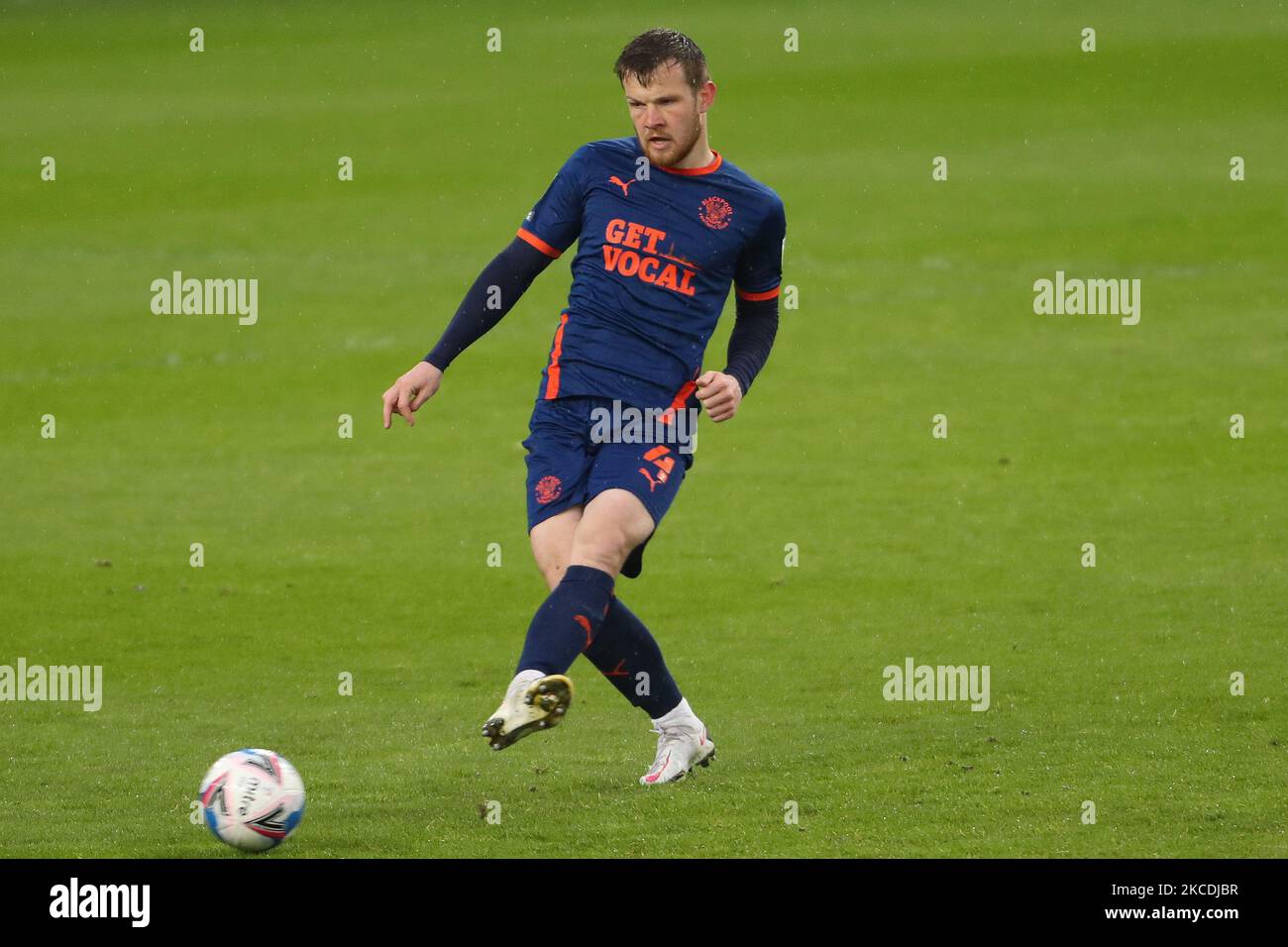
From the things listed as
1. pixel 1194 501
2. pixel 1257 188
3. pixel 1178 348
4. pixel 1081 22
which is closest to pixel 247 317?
pixel 1178 348

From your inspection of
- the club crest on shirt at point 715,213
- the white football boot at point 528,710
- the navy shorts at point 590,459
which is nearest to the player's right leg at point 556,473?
the navy shorts at point 590,459

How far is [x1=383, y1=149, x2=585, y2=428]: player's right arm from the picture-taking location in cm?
655

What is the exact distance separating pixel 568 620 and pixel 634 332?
1189 mm

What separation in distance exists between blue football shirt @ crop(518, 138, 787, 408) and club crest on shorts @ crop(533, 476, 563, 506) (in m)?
0.35

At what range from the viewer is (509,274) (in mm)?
6773

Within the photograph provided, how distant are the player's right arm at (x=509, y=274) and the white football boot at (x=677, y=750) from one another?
1611mm

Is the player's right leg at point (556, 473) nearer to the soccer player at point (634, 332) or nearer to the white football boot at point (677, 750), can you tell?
the soccer player at point (634, 332)

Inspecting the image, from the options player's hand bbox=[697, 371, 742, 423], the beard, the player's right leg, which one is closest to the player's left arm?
player's hand bbox=[697, 371, 742, 423]

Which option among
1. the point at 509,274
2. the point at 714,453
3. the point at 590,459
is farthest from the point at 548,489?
the point at 714,453

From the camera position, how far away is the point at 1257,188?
26.0 m

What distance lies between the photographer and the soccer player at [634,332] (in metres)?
6.41

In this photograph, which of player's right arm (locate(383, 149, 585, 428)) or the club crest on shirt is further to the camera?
Result: the club crest on shirt

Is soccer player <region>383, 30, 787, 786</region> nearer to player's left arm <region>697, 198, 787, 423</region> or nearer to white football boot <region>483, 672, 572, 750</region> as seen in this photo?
player's left arm <region>697, 198, 787, 423</region>

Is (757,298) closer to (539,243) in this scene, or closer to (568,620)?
(539,243)
